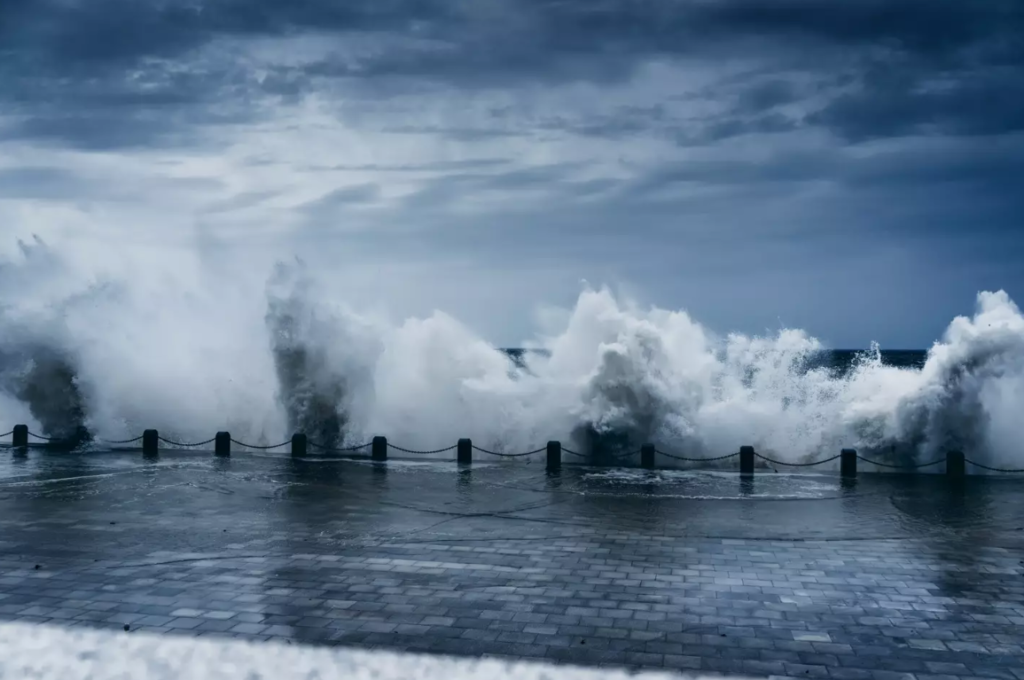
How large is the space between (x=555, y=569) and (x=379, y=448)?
1025 cm

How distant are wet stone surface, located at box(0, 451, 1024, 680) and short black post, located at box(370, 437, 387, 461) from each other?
340cm

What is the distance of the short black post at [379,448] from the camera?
59.6ft

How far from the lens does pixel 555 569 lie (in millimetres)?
8469

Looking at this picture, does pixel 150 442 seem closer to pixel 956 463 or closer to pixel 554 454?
pixel 554 454

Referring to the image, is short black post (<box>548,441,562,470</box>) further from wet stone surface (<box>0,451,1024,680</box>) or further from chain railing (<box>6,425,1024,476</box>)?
wet stone surface (<box>0,451,1024,680</box>)

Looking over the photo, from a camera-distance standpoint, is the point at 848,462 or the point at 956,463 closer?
the point at 848,462

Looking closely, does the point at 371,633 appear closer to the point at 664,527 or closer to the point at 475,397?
the point at 664,527

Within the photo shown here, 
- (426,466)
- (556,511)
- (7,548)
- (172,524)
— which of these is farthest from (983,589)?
(426,466)

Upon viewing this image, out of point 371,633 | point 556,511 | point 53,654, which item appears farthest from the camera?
point 556,511

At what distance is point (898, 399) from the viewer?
66.8 ft

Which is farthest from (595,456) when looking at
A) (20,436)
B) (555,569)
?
(20,436)

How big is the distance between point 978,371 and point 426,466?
12239 mm

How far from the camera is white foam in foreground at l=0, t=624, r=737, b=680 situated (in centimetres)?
548

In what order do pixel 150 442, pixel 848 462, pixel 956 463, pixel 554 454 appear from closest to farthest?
1. pixel 848 462
2. pixel 956 463
3. pixel 554 454
4. pixel 150 442
